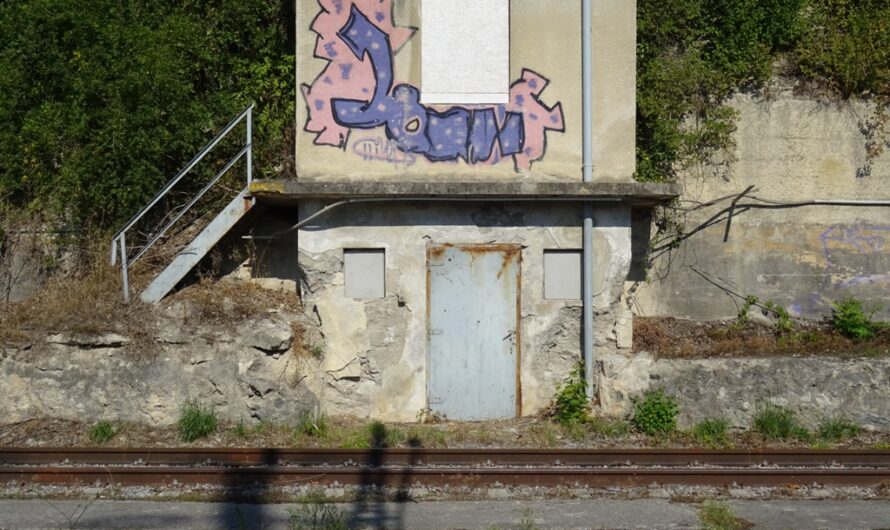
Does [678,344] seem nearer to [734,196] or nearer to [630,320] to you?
[630,320]

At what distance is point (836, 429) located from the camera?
1043cm

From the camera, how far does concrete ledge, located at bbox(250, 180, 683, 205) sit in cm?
1096

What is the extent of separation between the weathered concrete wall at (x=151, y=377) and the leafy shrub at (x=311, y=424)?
12cm

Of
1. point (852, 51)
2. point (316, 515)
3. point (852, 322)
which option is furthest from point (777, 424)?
point (852, 51)

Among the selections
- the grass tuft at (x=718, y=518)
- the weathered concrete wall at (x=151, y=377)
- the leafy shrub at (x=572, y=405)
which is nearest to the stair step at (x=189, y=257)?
the weathered concrete wall at (x=151, y=377)

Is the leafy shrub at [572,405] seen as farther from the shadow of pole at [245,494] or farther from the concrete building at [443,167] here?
the shadow of pole at [245,494]

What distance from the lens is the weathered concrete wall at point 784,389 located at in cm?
1061

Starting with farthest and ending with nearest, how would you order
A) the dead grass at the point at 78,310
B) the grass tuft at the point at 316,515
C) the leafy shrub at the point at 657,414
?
the dead grass at the point at 78,310
the leafy shrub at the point at 657,414
the grass tuft at the point at 316,515

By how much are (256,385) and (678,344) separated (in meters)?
6.02

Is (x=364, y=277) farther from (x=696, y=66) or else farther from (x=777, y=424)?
(x=696, y=66)

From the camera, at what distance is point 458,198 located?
1121 centimetres

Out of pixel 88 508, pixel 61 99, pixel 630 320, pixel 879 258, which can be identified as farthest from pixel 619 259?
pixel 61 99

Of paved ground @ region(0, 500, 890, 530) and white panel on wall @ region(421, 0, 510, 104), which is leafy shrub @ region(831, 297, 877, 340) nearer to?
paved ground @ region(0, 500, 890, 530)

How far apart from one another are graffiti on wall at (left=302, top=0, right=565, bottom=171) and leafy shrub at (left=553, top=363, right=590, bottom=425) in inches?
118
